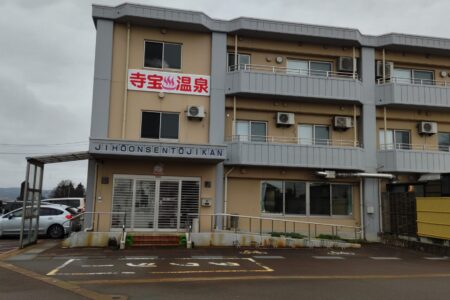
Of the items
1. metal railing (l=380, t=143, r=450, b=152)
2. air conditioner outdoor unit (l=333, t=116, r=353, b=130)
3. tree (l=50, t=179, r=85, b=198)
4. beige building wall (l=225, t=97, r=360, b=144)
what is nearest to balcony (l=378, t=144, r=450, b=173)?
metal railing (l=380, t=143, r=450, b=152)

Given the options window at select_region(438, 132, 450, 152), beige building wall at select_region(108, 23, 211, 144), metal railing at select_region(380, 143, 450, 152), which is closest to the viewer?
beige building wall at select_region(108, 23, 211, 144)

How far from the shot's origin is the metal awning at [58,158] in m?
15.7

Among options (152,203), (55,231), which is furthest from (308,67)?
(55,231)

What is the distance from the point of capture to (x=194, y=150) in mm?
16203

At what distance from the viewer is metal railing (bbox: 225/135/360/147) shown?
19109mm

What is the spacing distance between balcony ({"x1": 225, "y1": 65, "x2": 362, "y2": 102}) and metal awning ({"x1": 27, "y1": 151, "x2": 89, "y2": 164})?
272 inches

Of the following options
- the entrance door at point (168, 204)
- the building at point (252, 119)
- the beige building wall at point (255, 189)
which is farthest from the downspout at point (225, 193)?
the entrance door at point (168, 204)

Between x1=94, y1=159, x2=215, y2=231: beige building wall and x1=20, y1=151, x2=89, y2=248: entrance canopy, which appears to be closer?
x1=20, y1=151, x2=89, y2=248: entrance canopy

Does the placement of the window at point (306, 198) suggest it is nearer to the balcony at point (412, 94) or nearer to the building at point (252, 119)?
the building at point (252, 119)

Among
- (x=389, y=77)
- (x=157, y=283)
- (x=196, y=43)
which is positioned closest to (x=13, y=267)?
(x=157, y=283)

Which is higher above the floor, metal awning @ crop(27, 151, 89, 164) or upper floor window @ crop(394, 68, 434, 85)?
upper floor window @ crop(394, 68, 434, 85)

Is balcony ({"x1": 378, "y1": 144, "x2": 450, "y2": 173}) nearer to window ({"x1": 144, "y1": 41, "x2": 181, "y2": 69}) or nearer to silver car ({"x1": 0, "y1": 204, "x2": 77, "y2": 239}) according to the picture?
window ({"x1": 144, "y1": 41, "x2": 181, "y2": 69})

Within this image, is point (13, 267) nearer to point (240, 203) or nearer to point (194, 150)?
point (194, 150)

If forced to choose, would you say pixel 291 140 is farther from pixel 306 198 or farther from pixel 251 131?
pixel 306 198
